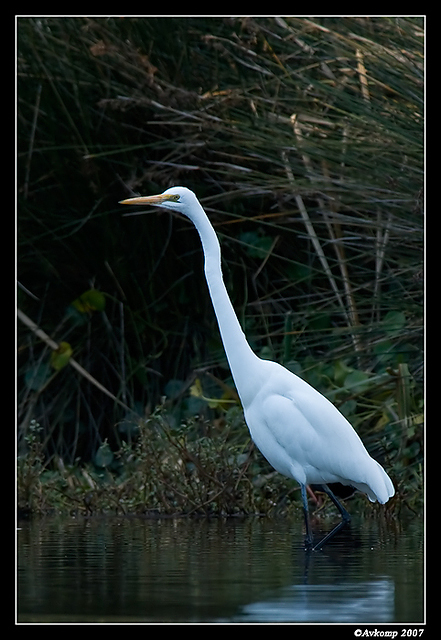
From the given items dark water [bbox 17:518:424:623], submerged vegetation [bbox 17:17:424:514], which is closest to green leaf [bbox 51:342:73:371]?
submerged vegetation [bbox 17:17:424:514]

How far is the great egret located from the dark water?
1.01ft

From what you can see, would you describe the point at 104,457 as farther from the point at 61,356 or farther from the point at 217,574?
the point at 217,574

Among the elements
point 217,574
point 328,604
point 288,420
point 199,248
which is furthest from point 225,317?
point 199,248

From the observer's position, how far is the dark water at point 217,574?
3441 millimetres

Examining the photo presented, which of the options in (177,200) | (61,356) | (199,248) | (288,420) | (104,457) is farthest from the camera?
(199,248)

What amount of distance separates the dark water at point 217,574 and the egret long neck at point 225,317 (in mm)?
749

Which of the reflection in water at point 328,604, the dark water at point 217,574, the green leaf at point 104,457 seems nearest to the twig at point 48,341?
the green leaf at point 104,457

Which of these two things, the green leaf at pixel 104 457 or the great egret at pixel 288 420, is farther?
the green leaf at pixel 104 457

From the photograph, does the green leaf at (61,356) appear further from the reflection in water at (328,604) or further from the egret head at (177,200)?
the reflection in water at (328,604)

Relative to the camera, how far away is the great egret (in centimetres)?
495

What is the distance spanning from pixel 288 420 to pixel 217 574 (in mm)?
1078

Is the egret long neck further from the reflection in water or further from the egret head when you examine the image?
the reflection in water

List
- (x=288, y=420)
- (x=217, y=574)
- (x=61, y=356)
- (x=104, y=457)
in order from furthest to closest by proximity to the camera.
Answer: (x=61, y=356), (x=104, y=457), (x=288, y=420), (x=217, y=574)

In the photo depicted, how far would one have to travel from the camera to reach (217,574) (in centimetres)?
408
